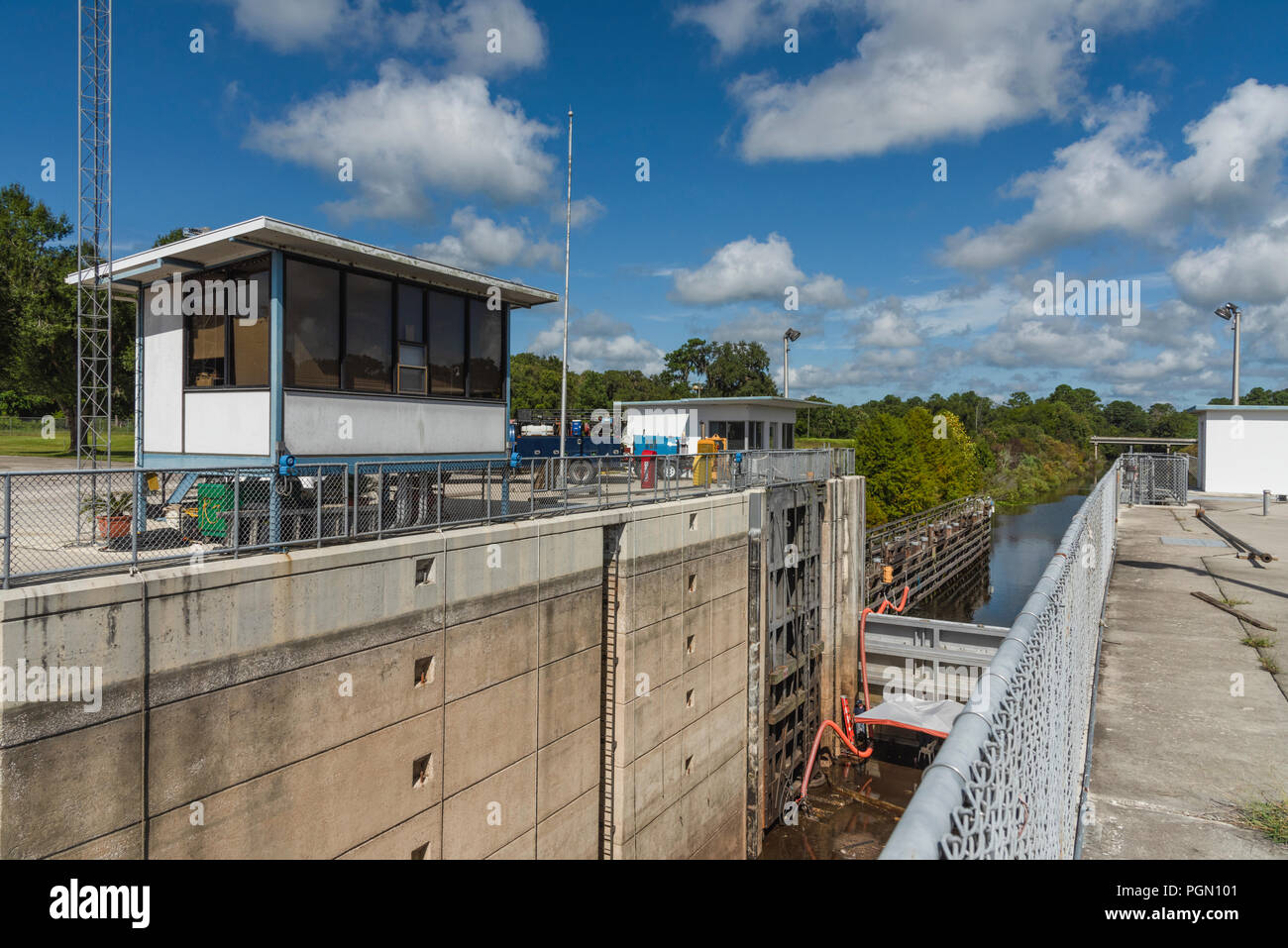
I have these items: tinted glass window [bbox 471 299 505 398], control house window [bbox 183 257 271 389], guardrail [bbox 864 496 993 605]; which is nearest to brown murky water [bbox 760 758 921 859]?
guardrail [bbox 864 496 993 605]

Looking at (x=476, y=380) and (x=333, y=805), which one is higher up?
(x=476, y=380)

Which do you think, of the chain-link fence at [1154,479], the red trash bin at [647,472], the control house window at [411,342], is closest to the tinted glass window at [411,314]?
the control house window at [411,342]

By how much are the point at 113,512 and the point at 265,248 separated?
13.5ft

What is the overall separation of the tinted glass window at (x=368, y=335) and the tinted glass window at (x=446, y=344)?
0.91m

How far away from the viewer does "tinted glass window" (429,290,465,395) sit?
44.3 ft

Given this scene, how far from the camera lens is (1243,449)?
923 inches

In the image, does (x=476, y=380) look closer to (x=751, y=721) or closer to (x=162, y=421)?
(x=162, y=421)

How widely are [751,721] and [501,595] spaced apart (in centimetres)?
1045

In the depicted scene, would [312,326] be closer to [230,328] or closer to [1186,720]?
[230,328]

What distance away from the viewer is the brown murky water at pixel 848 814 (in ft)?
63.5

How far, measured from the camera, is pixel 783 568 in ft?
71.4
